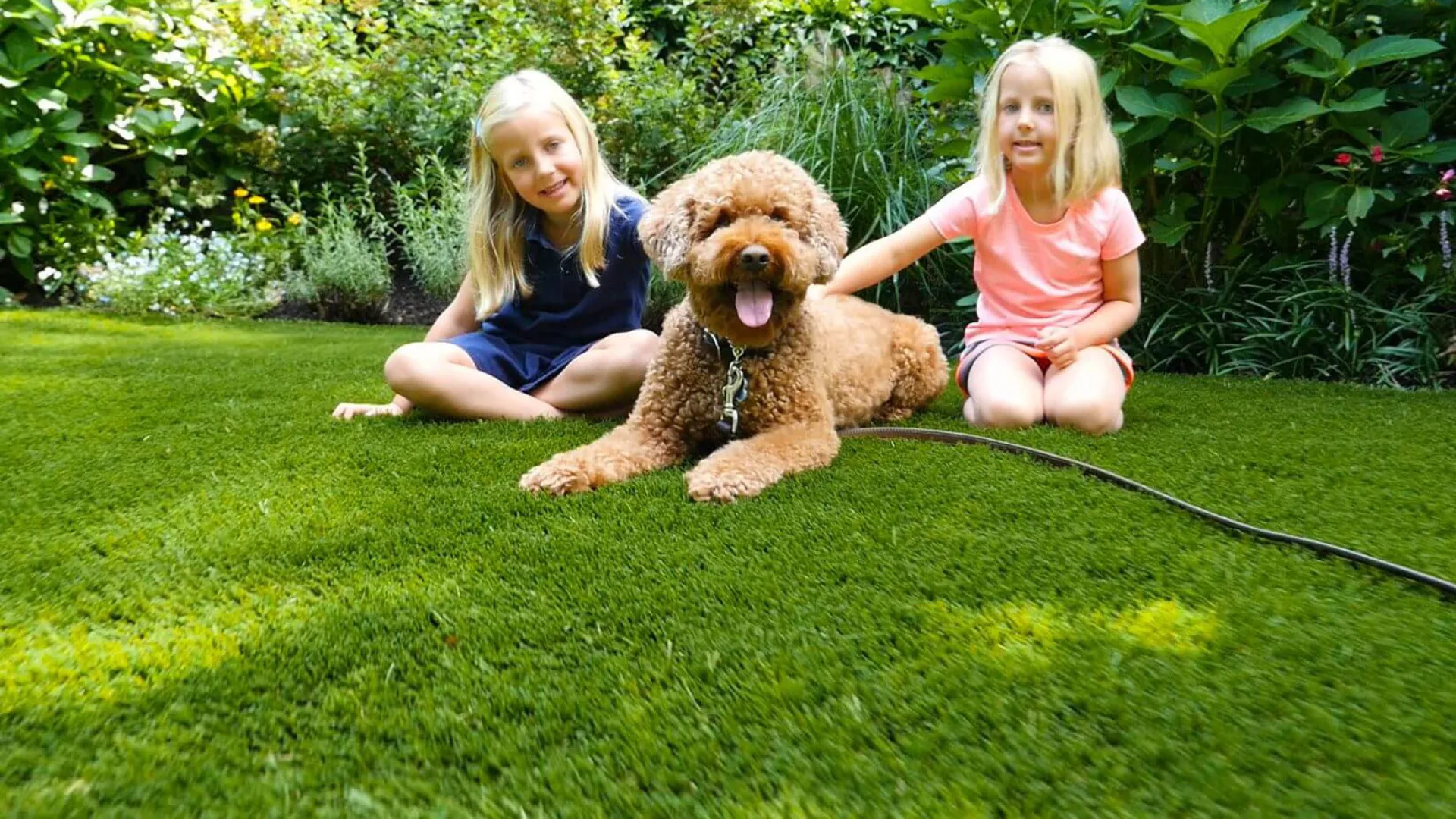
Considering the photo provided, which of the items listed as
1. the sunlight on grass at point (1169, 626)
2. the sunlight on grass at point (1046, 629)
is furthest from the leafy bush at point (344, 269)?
the sunlight on grass at point (1169, 626)

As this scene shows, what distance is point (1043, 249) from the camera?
9.66 ft

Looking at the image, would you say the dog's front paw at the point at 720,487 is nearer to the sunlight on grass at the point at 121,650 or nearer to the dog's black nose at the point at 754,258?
the dog's black nose at the point at 754,258

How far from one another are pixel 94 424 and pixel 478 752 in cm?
249

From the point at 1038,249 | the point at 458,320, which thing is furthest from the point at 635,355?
the point at 1038,249

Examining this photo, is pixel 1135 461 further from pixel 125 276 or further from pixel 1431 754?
pixel 125 276

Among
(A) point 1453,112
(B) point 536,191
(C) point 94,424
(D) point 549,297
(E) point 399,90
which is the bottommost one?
(C) point 94,424

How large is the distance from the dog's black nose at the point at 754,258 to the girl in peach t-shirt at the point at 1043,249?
70 centimetres

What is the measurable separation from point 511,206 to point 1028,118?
187 cm

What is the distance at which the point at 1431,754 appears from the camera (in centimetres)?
97

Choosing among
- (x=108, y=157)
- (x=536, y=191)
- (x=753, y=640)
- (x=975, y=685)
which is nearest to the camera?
(x=975, y=685)

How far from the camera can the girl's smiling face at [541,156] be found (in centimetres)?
287

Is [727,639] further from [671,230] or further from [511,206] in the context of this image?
[511,206]

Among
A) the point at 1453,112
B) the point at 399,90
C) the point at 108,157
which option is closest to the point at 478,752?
the point at 1453,112

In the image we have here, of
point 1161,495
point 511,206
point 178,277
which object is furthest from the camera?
point 178,277
